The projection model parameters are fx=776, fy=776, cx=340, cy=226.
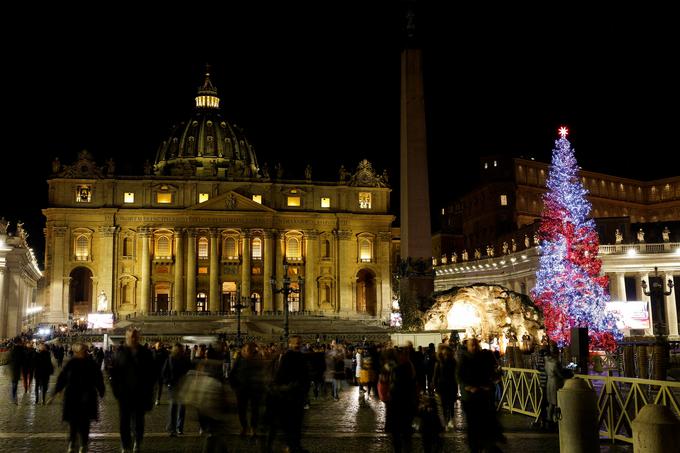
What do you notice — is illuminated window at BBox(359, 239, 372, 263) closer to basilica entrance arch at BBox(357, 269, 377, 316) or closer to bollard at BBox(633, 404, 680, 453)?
basilica entrance arch at BBox(357, 269, 377, 316)

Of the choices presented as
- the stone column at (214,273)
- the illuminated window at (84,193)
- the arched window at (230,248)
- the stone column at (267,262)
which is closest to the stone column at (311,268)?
the stone column at (267,262)

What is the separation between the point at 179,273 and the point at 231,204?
897 cm

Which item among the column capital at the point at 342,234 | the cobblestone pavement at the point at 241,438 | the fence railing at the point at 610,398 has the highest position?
the column capital at the point at 342,234

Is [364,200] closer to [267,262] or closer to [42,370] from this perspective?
[267,262]

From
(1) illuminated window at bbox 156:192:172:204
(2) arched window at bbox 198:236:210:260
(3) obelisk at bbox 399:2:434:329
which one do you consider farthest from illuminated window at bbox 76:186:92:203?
(3) obelisk at bbox 399:2:434:329

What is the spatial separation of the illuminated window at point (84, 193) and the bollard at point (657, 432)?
7865 centimetres

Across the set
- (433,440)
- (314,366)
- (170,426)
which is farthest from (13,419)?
(433,440)

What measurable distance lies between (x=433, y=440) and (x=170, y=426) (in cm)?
485

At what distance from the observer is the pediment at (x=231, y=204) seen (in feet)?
266

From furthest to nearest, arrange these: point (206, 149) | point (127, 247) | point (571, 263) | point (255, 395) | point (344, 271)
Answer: point (206, 149)
point (344, 271)
point (127, 247)
point (571, 263)
point (255, 395)

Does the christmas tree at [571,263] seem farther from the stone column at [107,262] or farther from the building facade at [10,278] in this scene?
the stone column at [107,262]

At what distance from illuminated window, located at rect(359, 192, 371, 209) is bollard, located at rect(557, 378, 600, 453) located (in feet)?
254

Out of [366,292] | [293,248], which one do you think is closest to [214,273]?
[293,248]

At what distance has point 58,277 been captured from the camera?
253ft
